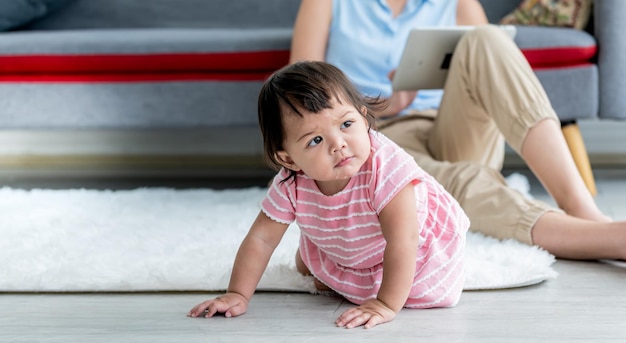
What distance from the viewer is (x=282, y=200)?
1.21 metres

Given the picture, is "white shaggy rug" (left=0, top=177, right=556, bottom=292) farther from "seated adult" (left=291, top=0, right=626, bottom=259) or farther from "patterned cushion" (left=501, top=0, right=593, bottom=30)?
"patterned cushion" (left=501, top=0, right=593, bottom=30)

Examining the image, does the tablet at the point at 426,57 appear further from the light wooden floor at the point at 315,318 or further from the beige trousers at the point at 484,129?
the light wooden floor at the point at 315,318

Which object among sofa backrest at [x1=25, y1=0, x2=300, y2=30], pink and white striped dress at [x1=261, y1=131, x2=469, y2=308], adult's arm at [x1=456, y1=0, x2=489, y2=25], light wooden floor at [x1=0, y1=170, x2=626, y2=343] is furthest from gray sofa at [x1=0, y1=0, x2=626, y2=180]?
pink and white striped dress at [x1=261, y1=131, x2=469, y2=308]

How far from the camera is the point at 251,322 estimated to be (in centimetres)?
117

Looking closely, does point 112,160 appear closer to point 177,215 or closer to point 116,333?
point 177,215

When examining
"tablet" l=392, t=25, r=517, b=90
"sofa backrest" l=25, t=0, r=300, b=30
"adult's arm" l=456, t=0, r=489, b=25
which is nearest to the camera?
"tablet" l=392, t=25, r=517, b=90

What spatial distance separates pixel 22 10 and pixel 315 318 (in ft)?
6.00

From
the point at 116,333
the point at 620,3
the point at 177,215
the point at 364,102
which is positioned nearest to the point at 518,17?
the point at 620,3

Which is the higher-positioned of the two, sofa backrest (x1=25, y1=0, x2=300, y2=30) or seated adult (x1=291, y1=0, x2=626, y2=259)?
seated adult (x1=291, y1=0, x2=626, y2=259)

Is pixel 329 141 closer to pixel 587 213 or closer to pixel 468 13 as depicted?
pixel 587 213

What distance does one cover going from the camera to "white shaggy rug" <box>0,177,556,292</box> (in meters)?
1.35

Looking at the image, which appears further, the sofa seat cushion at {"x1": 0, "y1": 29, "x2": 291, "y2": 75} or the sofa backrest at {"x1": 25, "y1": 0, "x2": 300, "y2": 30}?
the sofa backrest at {"x1": 25, "y1": 0, "x2": 300, "y2": 30}

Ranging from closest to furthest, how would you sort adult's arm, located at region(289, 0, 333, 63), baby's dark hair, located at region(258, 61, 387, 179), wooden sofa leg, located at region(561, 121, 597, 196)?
baby's dark hair, located at region(258, 61, 387, 179)
adult's arm, located at region(289, 0, 333, 63)
wooden sofa leg, located at region(561, 121, 597, 196)

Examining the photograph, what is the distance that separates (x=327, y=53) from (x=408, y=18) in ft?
0.67
